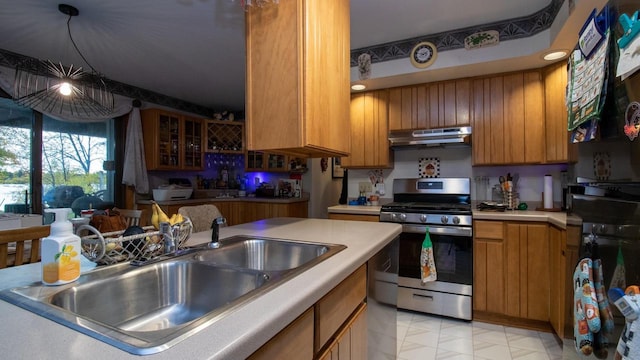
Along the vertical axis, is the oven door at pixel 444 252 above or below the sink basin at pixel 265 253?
below

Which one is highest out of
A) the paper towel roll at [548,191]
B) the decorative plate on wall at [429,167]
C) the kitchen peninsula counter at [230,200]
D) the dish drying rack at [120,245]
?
the decorative plate on wall at [429,167]

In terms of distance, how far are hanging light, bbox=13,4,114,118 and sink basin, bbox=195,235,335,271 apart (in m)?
1.87

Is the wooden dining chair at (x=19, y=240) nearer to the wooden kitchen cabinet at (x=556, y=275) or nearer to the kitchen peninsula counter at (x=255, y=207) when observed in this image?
the kitchen peninsula counter at (x=255, y=207)

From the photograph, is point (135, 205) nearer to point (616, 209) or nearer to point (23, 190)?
point (23, 190)

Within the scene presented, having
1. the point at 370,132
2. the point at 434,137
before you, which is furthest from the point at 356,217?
the point at 434,137

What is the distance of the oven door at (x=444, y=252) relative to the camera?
251 cm

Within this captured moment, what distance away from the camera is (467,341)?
223cm

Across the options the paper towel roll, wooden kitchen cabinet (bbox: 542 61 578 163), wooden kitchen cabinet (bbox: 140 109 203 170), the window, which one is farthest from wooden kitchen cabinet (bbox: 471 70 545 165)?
the window

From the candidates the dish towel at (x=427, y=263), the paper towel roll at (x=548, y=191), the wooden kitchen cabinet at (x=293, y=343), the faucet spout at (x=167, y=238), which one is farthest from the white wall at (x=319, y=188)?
the wooden kitchen cabinet at (x=293, y=343)

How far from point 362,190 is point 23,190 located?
11.6ft

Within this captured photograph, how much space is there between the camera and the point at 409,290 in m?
2.69

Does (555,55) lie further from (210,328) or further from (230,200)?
(230,200)

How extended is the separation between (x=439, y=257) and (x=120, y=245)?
92.2 inches

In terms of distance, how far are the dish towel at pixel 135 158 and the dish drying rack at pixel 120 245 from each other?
329 centimetres
